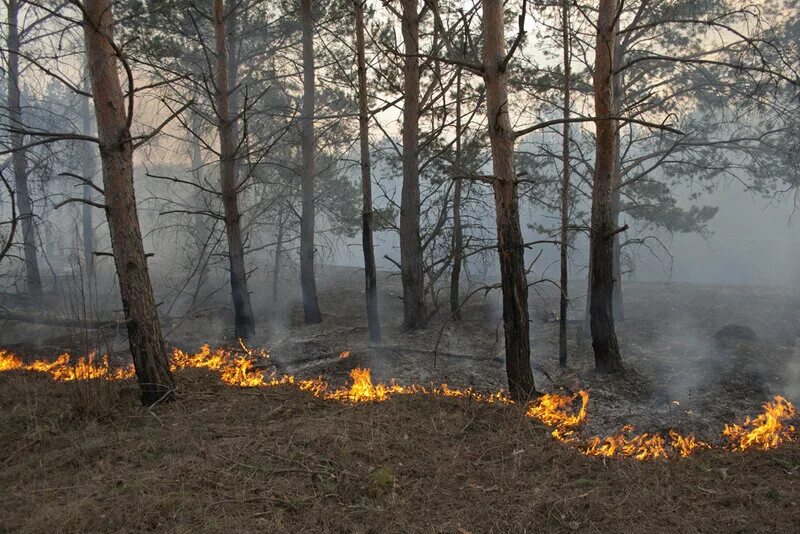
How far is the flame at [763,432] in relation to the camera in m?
5.45

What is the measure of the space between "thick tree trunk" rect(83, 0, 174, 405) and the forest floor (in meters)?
0.87

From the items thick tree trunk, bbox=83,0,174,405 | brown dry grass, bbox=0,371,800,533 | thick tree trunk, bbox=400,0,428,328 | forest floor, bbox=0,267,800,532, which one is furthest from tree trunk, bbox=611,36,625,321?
thick tree trunk, bbox=83,0,174,405

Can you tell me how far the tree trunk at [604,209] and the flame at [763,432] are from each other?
2607 millimetres

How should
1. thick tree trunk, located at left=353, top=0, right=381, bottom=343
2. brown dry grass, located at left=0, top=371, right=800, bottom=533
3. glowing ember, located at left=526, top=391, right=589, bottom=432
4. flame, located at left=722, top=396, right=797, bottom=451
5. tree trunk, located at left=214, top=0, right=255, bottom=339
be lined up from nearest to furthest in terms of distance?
brown dry grass, located at left=0, top=371, right=800, bottom=533
flame, located at left=722, top=396, right=797, bottom=451
glowing ember, located at left=526, top=391, right=589, bottom=432
tree trunk, located at left=214, top=0, right=255, bottom=339
thick tree trunk, located at left=353, top=0, right=381, bottom=343

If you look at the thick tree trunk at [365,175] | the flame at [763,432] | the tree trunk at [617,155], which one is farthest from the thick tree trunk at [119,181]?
the tree trunk at [617,155]

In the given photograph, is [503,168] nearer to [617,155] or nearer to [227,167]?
[227,167]

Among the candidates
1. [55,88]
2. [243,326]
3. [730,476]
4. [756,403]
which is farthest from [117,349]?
[55,88]

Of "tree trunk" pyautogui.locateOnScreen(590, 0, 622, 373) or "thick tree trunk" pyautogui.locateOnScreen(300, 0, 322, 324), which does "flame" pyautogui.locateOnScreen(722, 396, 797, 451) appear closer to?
"tree trunk" pyautogui.locateOnScreen(590, 0, 622, 373)

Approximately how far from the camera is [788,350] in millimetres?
10273

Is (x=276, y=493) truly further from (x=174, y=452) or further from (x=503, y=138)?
(x=503, y=138)

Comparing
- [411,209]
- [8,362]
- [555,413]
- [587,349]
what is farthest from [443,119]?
[8,362]

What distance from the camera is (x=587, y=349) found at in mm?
11117

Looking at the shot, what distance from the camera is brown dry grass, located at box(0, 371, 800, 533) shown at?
13.1 ft

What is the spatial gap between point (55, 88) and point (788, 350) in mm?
44779
